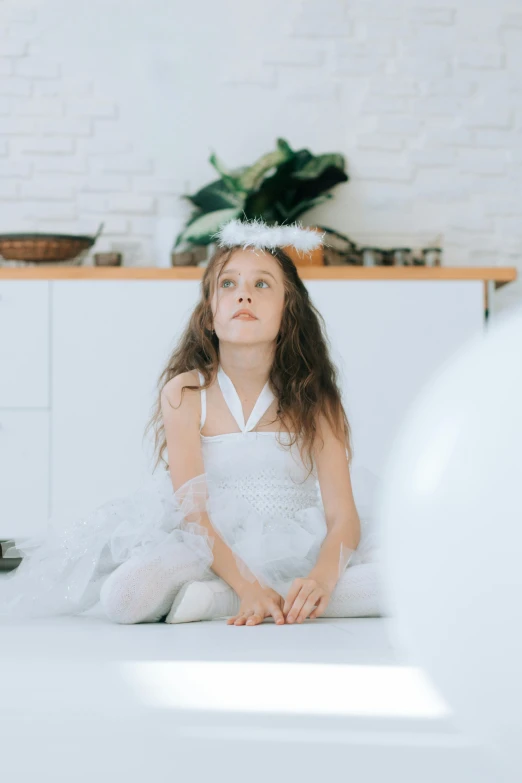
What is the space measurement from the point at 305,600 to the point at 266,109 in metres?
2.05

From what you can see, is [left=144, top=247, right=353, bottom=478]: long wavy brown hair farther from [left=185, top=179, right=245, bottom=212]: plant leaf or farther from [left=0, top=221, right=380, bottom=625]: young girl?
[left=185, top=179, right=245, bottom=212]: plant leaf

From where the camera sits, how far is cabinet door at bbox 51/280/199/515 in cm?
254

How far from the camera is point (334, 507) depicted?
158 cm

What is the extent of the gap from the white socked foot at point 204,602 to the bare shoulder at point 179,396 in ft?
1.11

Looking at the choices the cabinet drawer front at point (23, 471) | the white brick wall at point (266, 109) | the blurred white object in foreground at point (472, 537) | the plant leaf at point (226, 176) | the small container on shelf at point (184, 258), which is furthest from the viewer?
the white brick wall at point (266, 109)

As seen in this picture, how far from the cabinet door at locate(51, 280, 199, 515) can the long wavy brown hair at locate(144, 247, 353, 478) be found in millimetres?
750

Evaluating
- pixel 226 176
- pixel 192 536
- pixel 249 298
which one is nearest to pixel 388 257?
pixel 226 176

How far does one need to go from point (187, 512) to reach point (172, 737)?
2.27 feet

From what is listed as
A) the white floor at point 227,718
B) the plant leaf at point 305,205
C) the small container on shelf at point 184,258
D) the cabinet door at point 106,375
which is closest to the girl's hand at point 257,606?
the white floor at point 227,718

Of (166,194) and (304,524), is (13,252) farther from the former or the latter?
(304,524)

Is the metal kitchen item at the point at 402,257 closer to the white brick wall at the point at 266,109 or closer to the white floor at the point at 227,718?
the white brick wall at the point at 266,109

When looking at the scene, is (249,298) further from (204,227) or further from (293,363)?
(204,227)

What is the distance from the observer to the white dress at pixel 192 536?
1.43m

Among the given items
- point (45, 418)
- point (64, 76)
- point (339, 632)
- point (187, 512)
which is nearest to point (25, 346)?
point (45, 418)
